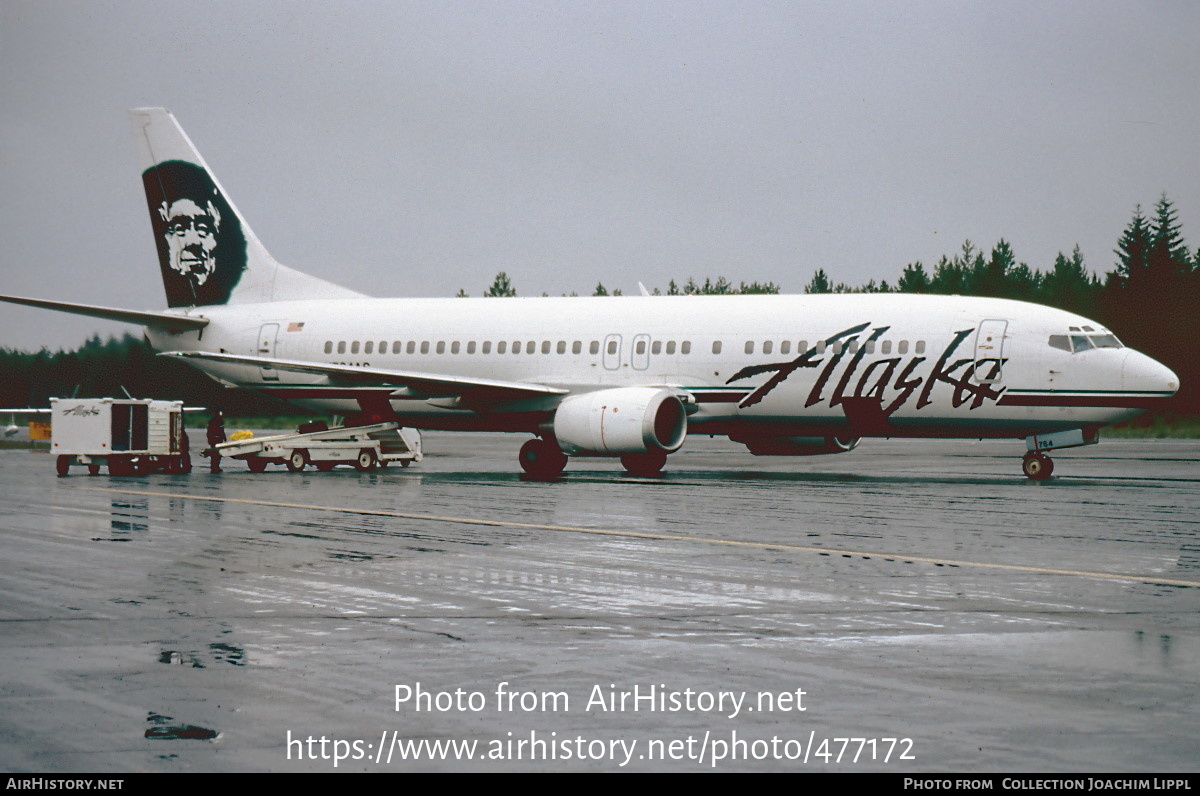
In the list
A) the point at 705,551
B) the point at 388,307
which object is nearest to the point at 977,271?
the point at 388,307

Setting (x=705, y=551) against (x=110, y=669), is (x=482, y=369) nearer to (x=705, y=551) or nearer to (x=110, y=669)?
(x=705, y=551)

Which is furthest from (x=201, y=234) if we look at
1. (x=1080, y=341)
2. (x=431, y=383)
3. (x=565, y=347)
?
(x=1080, y=341)

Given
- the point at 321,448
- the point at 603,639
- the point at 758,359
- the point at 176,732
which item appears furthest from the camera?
the point at 321,448

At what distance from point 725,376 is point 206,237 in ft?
53.1

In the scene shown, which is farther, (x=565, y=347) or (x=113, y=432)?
(x=565, y=347)

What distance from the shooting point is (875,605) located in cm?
1098

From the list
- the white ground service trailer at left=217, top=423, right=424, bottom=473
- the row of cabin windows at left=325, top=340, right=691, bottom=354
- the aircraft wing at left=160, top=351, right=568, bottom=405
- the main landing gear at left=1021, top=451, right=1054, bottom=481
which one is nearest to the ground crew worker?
the white ground service trailer at left=217, top=423, right=424, bottom=473

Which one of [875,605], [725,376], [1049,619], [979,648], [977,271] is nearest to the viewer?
[979,648]

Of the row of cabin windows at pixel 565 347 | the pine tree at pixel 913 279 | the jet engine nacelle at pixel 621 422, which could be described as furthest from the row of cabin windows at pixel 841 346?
the pine tree at pixel 913 279

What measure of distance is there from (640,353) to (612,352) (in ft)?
2.52

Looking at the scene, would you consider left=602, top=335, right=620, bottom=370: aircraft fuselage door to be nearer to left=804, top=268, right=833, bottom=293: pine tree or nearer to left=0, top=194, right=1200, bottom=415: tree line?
left=0, top=194, right=1200, bottom=415: tree line

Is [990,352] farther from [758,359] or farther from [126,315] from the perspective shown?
[126,315]

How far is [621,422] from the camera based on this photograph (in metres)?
27.8

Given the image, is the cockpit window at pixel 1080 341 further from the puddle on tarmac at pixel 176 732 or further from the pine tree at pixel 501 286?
the pine tree at pixel 501 286
